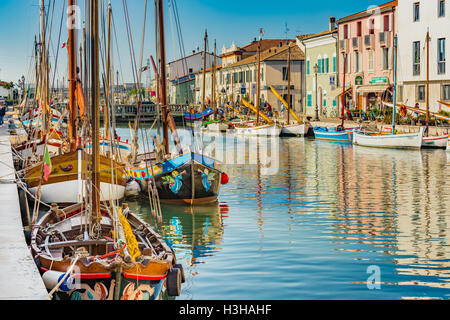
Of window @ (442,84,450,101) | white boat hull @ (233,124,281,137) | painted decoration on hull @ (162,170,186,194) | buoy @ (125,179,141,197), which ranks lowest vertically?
buoy @ (125,179,141,197)

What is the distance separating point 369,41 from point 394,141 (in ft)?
57.8

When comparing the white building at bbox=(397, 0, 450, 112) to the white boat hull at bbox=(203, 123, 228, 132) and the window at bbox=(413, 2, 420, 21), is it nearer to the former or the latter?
the window at bbox=(413, 2, 420, 21)

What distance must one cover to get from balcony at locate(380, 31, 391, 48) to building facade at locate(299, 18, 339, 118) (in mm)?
8048

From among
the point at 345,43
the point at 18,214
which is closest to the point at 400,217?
the point at 18,214

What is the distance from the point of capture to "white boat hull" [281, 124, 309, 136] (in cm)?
5681

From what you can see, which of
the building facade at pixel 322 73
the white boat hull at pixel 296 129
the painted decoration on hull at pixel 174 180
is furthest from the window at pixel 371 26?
the painted decoration on hull at pixel 174 180

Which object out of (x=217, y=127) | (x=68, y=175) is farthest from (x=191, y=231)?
(x=217, y=127)

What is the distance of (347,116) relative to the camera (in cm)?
5775

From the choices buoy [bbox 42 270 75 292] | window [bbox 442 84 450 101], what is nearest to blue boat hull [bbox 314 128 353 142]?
window [bbox 442 84 450 101]

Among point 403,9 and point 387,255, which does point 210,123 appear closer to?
point 403,9

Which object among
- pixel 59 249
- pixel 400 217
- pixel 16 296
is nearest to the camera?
pixel 16 296

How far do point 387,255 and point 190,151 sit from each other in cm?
869

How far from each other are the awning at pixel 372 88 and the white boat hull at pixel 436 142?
13810 mm

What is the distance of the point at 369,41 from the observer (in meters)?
57.1
